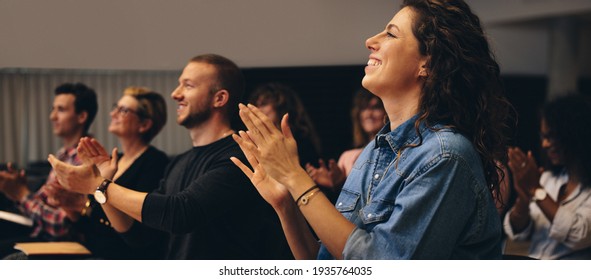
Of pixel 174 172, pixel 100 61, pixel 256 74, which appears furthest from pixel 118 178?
pixel 256 74

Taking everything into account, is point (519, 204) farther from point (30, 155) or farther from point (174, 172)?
point (30, 155)

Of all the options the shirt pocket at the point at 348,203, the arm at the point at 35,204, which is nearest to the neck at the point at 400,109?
the shirt pocket at the point at 348,203

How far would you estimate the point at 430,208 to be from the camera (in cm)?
122

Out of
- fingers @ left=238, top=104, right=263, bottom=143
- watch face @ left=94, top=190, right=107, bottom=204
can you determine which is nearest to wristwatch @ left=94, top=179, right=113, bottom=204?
watch face @ left=94, top=190, right=107, bottom=204

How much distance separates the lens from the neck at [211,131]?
1972 millimetres

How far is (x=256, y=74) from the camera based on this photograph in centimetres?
211

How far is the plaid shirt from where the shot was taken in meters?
2.39

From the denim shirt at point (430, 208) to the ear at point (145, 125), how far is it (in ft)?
3.43

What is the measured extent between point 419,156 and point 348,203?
247mm

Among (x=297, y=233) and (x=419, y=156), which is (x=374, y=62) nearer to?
(x=419, y=156)

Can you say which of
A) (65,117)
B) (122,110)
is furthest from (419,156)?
(65,117)

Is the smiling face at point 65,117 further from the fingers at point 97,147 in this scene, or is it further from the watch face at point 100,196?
the watch face at point 100,196

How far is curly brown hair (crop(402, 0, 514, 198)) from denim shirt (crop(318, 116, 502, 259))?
0.06 m

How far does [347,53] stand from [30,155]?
114 cm
